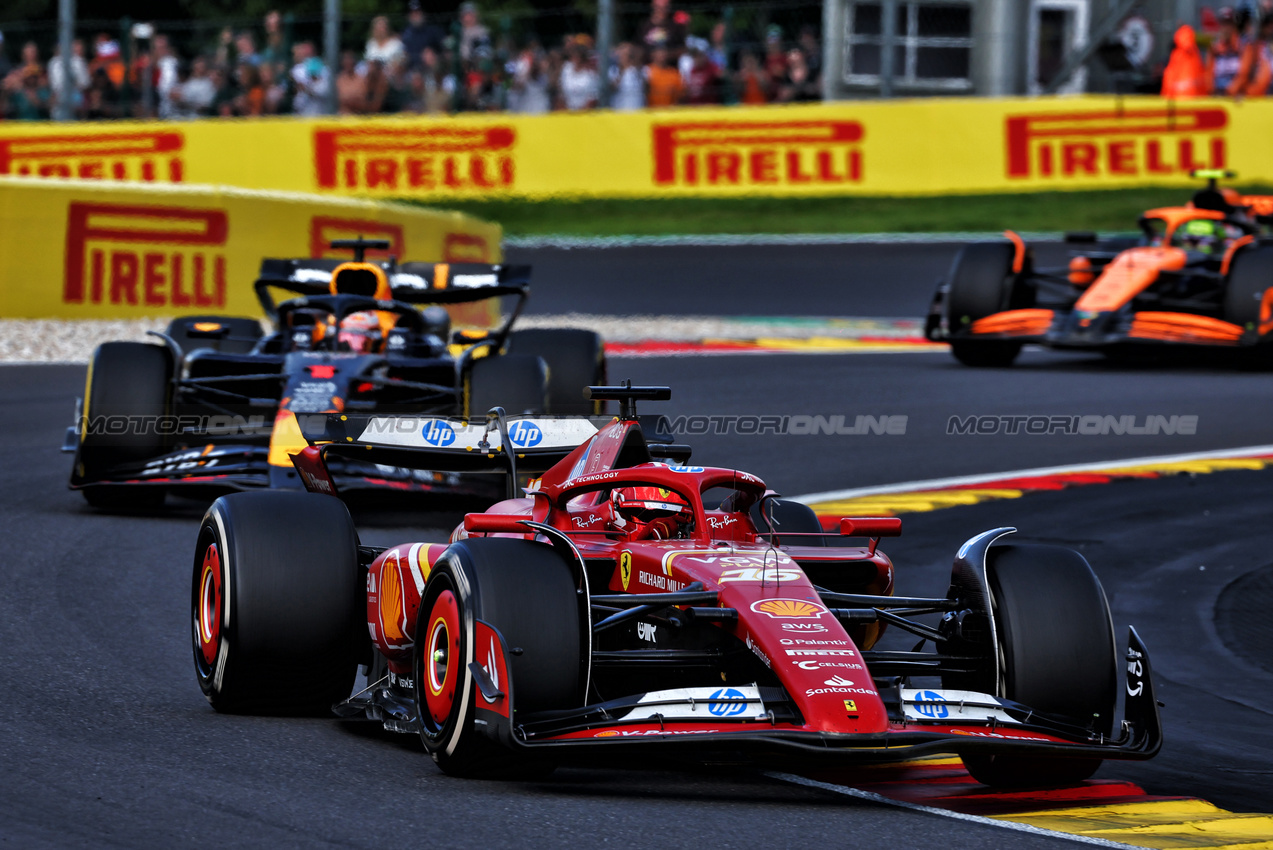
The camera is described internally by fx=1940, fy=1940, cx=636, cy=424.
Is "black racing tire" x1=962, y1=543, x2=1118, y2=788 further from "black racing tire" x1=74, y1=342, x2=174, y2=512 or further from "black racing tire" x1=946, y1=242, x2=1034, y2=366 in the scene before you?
"black racing tire" x1=946, y1=242, x2=1034, y2=366

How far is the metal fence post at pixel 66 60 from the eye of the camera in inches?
955

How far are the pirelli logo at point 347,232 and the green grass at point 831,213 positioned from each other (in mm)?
4790

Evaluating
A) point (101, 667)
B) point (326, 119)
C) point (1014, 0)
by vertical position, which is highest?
point (1014, 0)

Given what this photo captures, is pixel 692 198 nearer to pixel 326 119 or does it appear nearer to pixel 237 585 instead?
pixel 326 119

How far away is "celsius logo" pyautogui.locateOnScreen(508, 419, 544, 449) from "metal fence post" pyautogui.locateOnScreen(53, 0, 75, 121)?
1762 cm

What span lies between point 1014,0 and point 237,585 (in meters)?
20.6

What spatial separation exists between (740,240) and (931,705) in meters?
18.8

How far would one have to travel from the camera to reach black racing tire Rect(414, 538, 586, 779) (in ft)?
17.6

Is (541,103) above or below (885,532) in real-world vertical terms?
above

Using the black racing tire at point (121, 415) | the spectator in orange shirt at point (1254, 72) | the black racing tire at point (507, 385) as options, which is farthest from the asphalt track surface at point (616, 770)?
the spectator in orange shirt at point (1254, 72)

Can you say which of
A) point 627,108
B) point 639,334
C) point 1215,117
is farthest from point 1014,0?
point 639,334

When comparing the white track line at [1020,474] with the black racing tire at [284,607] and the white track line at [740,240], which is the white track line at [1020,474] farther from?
the white track line at [740,240]

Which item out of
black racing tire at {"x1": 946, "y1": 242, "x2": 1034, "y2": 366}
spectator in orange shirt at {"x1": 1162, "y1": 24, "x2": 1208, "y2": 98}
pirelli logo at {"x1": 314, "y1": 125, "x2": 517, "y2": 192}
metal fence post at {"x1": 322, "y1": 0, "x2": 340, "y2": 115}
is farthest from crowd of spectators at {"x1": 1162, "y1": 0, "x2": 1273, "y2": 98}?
metal fence post at {"x1": 322, "y1": 0, "x2": 340, "y2": 115}

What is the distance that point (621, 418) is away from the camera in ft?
22.1
